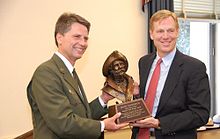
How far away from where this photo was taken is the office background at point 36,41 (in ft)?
8.58

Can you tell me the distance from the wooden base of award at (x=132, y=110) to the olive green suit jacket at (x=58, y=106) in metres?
0.20

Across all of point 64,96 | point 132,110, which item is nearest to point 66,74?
point 64,96

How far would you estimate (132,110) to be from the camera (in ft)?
6.38

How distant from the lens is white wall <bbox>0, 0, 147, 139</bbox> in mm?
2615

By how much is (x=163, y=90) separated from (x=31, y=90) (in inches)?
28.7

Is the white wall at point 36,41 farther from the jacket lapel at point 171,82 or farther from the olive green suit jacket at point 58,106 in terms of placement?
the jacket lapel at point 171,82

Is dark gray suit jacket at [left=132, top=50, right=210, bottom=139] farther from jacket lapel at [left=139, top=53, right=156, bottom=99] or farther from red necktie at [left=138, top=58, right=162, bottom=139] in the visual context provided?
jacket lapel at [left=139, top=53, right=156, bottom=99]

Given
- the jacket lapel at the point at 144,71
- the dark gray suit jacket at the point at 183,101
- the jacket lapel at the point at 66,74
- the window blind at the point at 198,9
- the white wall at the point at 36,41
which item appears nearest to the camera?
the jacket lapel at the point at 66,74

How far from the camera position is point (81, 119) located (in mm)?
1719

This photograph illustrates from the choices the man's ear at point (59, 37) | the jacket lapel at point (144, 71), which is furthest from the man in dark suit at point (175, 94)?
the man's ear at point (59, 37)

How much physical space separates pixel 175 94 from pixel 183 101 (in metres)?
0.06

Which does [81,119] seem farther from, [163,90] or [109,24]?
[109,24]

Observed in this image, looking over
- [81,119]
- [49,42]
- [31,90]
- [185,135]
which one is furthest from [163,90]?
[49,42]

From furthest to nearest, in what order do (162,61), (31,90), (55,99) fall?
(162,61), (31,90), (55,99)
